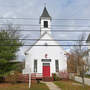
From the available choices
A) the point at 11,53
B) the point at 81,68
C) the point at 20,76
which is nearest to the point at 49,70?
the point at 20,76

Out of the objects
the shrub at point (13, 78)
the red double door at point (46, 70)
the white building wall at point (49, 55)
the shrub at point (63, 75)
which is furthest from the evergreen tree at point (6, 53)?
the shrub at point (63, 75)

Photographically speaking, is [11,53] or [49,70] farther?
[49,70]

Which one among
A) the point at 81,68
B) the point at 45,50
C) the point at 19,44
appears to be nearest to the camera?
the point at 81,68

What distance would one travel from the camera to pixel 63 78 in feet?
73.1

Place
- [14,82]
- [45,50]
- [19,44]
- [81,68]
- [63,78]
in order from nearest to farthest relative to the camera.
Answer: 1. [81,68]
2. [14,82]
3. [19,44]
4. [63,78]
5. [45,50]

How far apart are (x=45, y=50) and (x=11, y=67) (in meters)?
7.35

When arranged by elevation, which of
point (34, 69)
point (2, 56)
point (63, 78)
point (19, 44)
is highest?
point (19, 44)

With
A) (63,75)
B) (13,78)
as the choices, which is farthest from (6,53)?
(63,75)

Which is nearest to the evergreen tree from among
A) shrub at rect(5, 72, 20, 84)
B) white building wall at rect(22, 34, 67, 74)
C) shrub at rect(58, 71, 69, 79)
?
shrub at rect(5, 72, 20, 84)

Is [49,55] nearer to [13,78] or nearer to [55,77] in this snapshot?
[55,77]

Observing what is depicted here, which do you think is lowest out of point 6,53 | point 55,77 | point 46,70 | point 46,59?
point 55,77

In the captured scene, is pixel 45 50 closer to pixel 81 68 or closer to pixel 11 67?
pixel 11 67

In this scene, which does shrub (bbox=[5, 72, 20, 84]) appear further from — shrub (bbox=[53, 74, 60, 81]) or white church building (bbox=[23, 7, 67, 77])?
shrub (bbox=[53, 74, 60, 81])

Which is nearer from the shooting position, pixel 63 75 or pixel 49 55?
pixel 63 75
